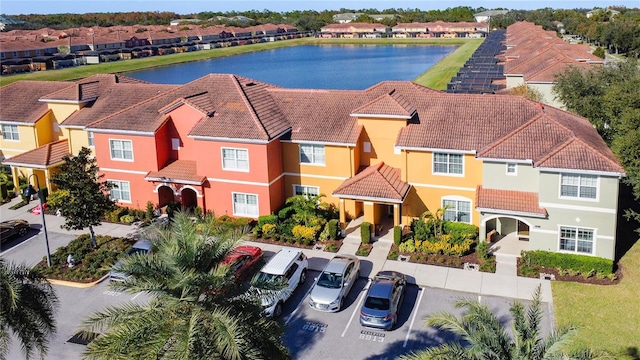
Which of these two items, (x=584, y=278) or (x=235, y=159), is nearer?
(x=584, y=278)

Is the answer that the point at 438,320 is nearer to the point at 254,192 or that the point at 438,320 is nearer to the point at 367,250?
the point at 367,250

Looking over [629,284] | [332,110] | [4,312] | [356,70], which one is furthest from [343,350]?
[356,70]

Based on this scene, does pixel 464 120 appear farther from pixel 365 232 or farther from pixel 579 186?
pixel 365 232

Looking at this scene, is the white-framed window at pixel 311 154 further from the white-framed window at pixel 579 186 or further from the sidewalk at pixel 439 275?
the white-framed window at pixel 579 186

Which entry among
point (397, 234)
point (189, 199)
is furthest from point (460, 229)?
point (189, 199)

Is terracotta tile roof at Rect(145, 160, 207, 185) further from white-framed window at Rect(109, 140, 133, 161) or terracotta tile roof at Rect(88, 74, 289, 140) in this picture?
terracotta tile roof at Rect(88, 74, 289, 140)

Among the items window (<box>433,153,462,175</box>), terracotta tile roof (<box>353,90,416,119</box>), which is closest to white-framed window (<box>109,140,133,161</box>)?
terracotta tile roof (<box>353,90,416,119</box>)

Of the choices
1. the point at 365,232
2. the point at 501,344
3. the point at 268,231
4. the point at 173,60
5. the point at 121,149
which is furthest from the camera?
the point at 173,60

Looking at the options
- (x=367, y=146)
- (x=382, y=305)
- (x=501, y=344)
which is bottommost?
(x=382, y=305)
